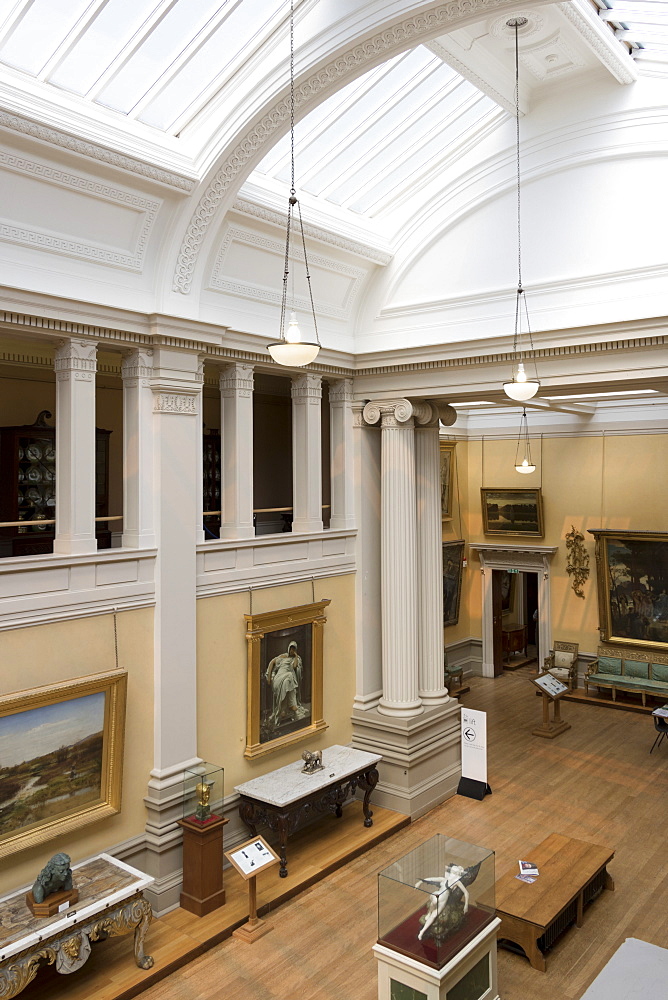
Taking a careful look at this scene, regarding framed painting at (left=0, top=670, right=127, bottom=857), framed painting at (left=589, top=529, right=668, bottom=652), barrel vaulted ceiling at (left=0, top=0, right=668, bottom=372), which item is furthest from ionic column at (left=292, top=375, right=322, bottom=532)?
framed painting at (left=589, top=529, right=668, bottom=652)

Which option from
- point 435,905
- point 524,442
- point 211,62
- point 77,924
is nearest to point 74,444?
point 211,62

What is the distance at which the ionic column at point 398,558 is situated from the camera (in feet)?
36.3

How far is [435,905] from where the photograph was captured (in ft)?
20.6

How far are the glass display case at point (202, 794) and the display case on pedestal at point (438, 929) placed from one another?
8.05ft

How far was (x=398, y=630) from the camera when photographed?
11148 mm

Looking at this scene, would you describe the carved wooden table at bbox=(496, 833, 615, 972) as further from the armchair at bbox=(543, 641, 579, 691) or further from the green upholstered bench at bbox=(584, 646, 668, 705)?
the armchair at bbox=(543, 641, 579, 691)

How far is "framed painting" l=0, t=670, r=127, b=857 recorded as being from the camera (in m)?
7.00

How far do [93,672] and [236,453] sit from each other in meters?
3.08

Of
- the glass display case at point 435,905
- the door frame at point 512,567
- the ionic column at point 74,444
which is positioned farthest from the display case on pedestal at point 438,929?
the door frame at point 512,567

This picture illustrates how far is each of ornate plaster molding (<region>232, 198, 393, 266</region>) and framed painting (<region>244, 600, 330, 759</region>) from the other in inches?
184

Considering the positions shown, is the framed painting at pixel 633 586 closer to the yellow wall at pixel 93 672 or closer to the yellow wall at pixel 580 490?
the yellow wall at pixel 580 490

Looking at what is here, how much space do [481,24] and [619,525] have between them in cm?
1106

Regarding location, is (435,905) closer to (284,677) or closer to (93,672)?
(93,672)

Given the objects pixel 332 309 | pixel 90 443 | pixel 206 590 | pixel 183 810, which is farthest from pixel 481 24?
pixel 183 810
